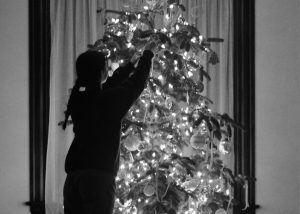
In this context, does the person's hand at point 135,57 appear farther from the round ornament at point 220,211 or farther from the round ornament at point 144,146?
the round ornament at point 220,211

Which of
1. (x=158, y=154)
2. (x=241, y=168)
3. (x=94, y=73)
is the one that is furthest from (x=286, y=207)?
(x=94, y=73)

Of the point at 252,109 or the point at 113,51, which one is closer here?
the point at 113,51

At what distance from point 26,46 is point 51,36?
216 millimetres

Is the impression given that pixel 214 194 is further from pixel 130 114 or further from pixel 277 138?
pixel 277 138

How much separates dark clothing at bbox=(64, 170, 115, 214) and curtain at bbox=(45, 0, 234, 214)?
1.73m

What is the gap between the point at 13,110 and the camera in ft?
13.1

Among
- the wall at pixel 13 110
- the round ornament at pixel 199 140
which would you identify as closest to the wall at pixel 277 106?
the round ornament at pixel 199 140

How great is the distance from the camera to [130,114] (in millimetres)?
3061

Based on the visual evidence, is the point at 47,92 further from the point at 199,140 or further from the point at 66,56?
the point at 199,140

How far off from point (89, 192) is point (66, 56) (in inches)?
79.8

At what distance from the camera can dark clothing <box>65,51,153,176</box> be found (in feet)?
7.64

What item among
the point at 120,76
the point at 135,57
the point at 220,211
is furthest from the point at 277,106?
the point at 120,76

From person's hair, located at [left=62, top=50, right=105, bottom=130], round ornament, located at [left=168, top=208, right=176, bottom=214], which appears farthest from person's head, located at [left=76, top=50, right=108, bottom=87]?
round ornament, located at [left=168, top=208, right=176, bottom=214]

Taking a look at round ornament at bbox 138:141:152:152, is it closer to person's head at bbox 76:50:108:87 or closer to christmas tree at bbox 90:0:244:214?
christmas tree at bbox 90:0:244:214
